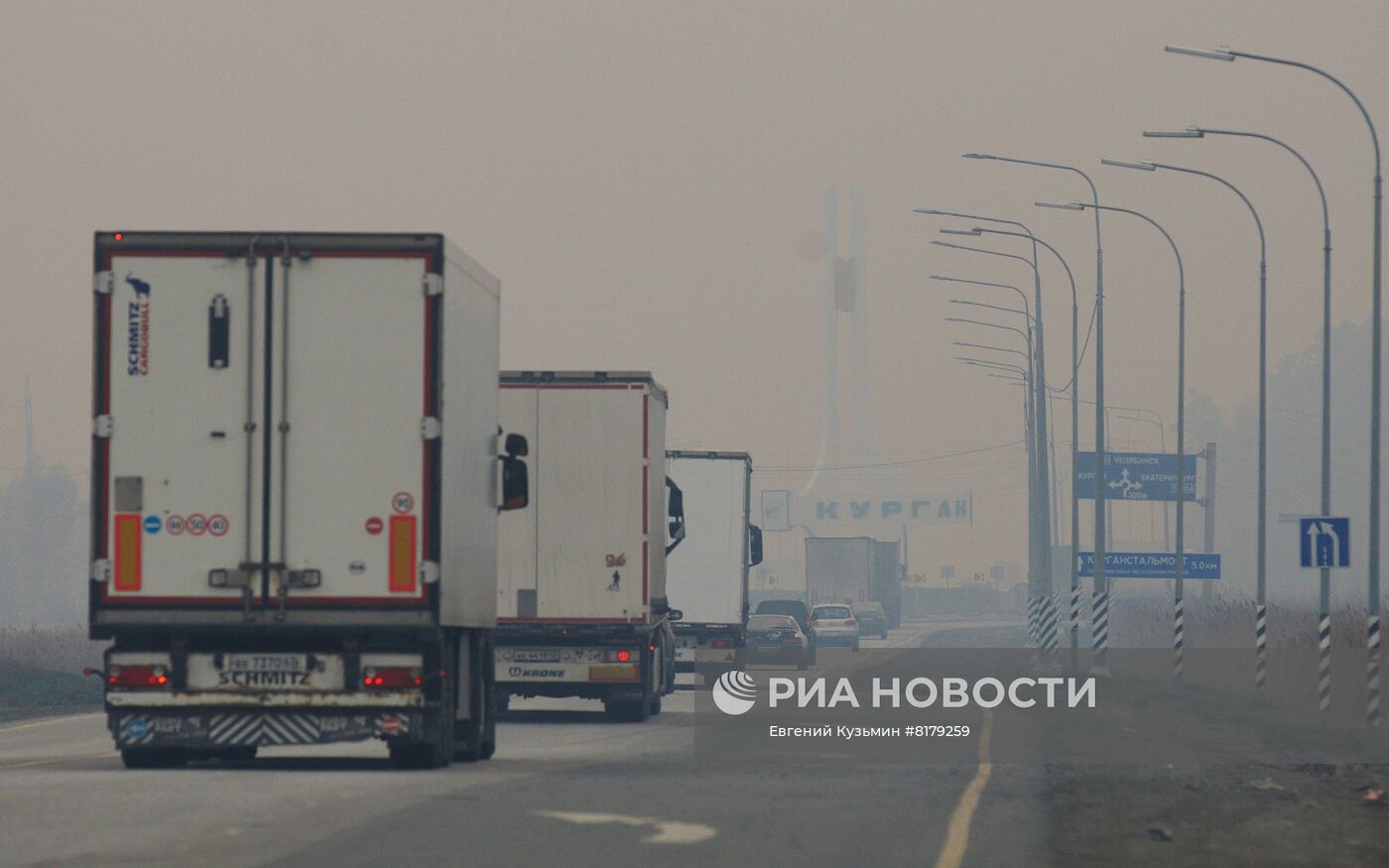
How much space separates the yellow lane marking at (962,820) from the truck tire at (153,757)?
603cm

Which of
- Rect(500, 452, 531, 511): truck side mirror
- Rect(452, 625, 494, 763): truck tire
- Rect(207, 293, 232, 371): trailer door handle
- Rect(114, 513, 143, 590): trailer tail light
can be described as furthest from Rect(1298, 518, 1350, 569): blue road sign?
Rect(114, 513, 143, 590): trailer tail light

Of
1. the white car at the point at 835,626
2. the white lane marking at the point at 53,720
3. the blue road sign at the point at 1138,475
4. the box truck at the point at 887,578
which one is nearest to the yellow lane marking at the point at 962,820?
the white lane marking at the point at 53,720

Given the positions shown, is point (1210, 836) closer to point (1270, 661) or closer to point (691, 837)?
point (691, 837)

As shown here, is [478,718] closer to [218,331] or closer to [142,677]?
[142,677]

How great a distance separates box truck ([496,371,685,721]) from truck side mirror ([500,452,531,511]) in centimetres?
695

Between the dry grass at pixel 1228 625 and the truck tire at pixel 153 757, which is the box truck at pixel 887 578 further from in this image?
the truck tire at pixel 153 757

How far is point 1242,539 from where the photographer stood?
6949 inches

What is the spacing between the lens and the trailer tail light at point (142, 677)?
18.2 m

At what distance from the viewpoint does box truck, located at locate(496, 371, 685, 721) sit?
27.8 meters

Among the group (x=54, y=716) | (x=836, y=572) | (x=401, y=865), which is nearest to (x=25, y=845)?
(x=401, y=865)

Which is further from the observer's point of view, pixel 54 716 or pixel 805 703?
pixel 805 703

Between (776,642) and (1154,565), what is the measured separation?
11.0 metres

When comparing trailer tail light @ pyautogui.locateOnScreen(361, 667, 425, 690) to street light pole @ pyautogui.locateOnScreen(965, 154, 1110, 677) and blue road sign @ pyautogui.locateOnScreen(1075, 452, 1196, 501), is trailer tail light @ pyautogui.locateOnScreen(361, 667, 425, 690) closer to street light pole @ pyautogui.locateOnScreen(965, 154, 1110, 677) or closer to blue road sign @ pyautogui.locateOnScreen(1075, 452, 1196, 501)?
street light pole @ pyautogui.locateOnScreen(965, 154, 1110, 677)

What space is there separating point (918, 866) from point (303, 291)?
7544 millimetres
